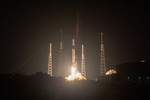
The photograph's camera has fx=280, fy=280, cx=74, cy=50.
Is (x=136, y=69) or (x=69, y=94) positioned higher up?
(x=136, y=69)

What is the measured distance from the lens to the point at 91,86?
56.5 meters

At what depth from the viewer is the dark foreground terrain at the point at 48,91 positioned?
4321 cm

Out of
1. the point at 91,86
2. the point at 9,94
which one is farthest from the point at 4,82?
the point at 91,86

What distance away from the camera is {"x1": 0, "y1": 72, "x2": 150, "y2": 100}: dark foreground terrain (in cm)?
4321

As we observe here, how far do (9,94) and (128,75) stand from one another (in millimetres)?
79047

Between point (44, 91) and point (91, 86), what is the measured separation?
13.6 meters

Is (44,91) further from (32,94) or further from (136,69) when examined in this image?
(136,69)

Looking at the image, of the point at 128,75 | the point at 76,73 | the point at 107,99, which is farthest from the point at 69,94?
the point at 128,75

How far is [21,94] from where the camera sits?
140 ft

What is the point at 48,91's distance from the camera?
46.3m

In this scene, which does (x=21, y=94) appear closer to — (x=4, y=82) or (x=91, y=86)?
(x=4, y=82)

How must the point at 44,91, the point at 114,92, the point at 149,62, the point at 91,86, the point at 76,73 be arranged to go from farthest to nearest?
the point at 149,62 → the point at 76,73 → the point at 91,86 → the point at 114,92 → the point at 44,91

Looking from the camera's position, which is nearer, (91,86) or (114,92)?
(114,92)

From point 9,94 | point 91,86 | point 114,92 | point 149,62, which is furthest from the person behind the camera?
point 149,62
